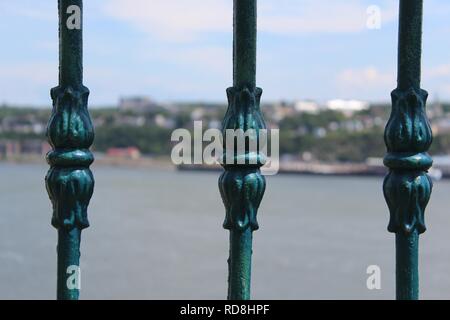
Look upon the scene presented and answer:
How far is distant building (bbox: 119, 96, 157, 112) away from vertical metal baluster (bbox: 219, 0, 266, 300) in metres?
109

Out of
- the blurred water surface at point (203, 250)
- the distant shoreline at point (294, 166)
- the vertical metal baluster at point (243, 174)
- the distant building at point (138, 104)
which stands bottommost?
the vertical metal baluster at point (243, 174)

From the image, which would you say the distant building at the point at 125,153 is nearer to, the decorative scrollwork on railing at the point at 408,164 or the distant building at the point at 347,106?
the distant building at the point at 347,106

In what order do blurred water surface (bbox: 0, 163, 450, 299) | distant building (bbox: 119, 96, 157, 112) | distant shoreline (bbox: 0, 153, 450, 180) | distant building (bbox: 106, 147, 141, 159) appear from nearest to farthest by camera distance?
blurred water surface (bbox: 0, 163, 450, 299)
distant shoreline (bbox: 0, 153, 450, 180)
distant building (bbox: 106, 147, 141, 159)
distant building (bbox: 119, 96, 157, 112)

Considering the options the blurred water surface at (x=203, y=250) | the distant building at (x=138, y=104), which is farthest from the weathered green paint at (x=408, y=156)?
the distant building at (x=138, y=104)

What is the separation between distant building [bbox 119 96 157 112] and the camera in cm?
11269

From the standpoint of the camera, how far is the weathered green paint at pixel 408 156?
6.64 feet

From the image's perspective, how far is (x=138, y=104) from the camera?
11719 centimetres

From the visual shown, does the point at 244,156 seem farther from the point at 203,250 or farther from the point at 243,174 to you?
the point at 203,250

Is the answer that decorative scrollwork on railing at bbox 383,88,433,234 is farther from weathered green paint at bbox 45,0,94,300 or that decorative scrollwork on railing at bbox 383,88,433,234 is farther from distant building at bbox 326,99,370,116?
distant building at bbox 326,99,370,116

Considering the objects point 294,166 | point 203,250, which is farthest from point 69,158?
point 294,166

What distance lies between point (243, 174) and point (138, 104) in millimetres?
115965

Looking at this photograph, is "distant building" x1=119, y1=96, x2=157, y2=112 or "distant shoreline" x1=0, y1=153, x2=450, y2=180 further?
"distant building" x1=119, y1=96, x2=157, y2=112

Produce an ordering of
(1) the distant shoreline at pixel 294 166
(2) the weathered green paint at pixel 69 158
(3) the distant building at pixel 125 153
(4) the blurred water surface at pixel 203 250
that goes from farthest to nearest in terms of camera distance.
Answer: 1. (3) the distant building at pixel 125 153
2. (1) the distant shoreline at pixel 294 166
3. (4) the blurred water surface at pixel 203 250
4. (2) the weathered green paint at pixel 69 158

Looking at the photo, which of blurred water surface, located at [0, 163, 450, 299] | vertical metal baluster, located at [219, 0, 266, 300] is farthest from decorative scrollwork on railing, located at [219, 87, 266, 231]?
blurred water surface, located at [0, 163, 450, 299]
